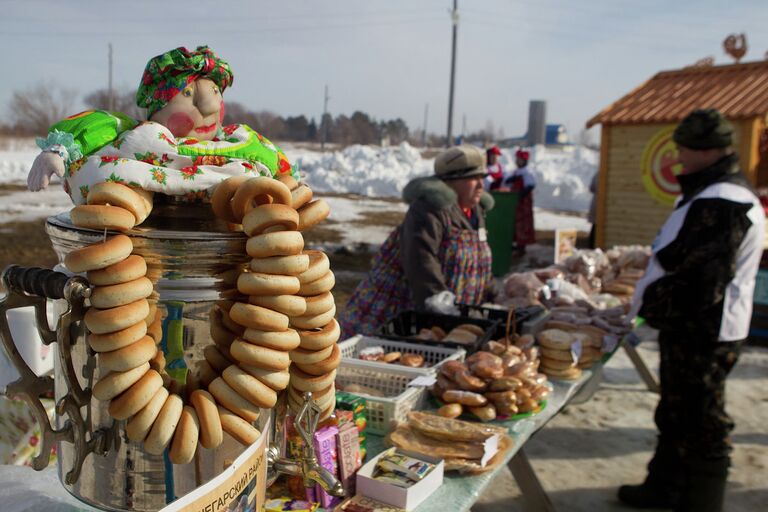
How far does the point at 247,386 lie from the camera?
97 cm

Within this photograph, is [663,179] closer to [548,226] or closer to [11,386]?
[548,226]

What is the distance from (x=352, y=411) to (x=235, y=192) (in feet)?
3.00

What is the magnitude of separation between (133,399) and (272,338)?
22cm

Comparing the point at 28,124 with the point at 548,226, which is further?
the point at 28,124

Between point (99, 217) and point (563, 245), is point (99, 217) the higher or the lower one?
the higher one

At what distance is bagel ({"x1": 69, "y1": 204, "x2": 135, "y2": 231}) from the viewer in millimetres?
899

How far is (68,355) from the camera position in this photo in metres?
0.96

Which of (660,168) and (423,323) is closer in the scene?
(423,323)

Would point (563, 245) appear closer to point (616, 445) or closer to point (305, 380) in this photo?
point (616, 445)

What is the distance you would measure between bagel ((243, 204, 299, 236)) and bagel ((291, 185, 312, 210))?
0.32 feet

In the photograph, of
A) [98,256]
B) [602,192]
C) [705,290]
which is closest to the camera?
[98,256]

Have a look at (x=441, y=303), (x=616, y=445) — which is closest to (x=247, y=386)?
(x=441, y=303)

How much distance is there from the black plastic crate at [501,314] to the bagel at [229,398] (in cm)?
209

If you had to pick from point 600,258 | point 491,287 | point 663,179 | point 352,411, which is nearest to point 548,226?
point 663,179
